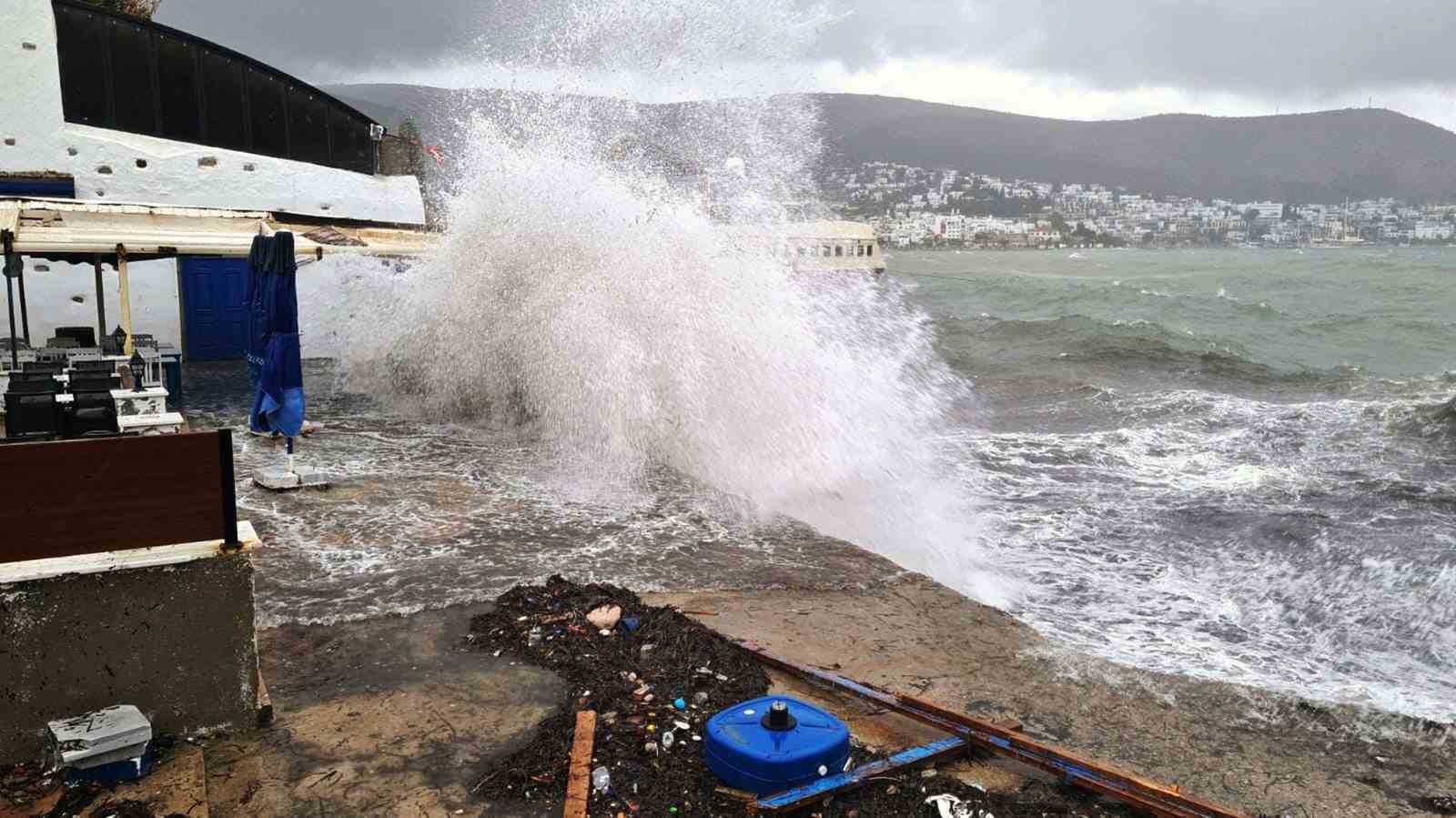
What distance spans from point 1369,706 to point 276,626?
19.6 feet

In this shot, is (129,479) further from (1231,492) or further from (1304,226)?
(1304,226)

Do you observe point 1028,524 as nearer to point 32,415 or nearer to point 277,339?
point 277,339

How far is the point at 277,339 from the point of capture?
788cm

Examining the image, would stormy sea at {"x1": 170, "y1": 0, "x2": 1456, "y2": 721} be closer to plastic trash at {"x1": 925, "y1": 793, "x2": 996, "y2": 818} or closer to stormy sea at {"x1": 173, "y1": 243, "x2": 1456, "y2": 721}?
stormy sea at {"x1": 173, "y1": 243, "x2": 1456, "y2": 721}

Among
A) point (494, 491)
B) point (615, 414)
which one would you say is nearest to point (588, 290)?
point (615, 414)

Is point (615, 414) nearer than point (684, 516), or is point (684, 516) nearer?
point (684, 516)

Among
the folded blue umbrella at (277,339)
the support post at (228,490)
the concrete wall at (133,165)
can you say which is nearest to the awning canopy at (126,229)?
the folded blue umbrella at (277,339)

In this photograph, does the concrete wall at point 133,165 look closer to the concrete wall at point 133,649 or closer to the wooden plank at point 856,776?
the concrete wall at point 133,649

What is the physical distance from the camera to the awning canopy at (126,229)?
29.8ft

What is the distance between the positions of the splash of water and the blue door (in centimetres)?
199

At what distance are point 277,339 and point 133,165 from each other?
31.8ft

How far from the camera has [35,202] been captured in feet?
30.9

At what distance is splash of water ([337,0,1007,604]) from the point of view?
31.4ft

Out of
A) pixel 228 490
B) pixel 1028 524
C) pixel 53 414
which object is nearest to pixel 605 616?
pixel 228 490
